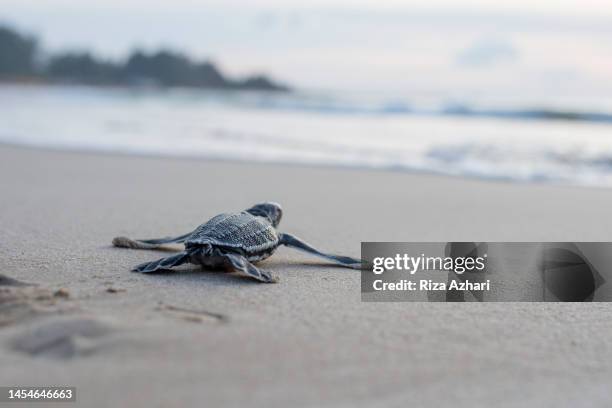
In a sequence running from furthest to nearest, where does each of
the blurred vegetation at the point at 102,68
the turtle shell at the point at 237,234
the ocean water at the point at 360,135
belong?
the blurred vegetation at the point at 102,68
the ocean water at the point at 360,135
the turtle shell at the point at 237,234

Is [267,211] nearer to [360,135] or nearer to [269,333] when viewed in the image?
[269,333]

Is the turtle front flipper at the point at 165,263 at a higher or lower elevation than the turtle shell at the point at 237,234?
lower

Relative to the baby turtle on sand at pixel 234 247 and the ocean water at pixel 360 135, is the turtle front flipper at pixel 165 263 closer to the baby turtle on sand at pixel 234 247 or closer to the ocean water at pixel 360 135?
the baby turtle on sand at pixel 234 247

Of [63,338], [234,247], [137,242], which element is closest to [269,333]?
[63,338]

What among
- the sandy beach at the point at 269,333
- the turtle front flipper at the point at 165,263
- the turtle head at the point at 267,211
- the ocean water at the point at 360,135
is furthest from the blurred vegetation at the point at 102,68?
the turtle front flipper at the point at 165,263

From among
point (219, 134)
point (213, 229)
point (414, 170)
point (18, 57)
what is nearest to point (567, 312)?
point (213, 229)

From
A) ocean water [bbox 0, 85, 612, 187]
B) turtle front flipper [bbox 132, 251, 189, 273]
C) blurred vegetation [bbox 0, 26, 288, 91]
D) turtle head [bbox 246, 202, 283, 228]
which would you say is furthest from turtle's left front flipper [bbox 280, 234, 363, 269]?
blurred vegetation [bbox 0, 26, 288, 91]
